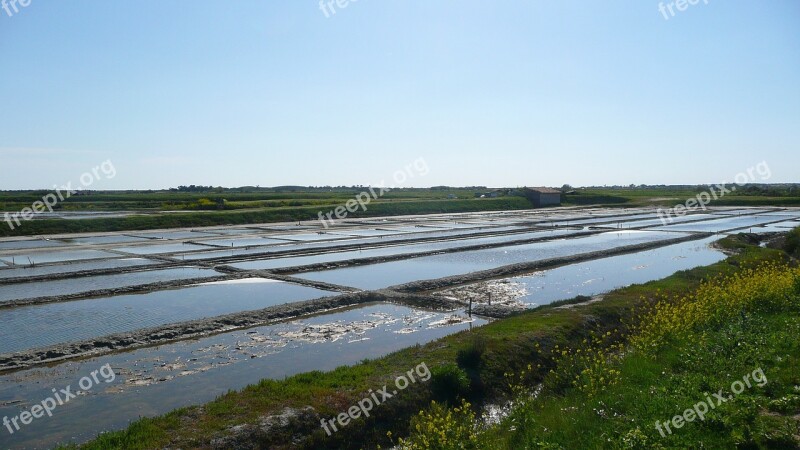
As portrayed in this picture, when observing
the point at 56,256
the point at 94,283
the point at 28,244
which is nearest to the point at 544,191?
the point at 28,244

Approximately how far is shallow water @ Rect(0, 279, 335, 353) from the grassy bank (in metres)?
6.06

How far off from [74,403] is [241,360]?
291cm

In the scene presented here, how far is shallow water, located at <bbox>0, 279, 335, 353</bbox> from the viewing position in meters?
12.1

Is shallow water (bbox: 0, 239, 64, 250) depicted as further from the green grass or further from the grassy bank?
the green grass

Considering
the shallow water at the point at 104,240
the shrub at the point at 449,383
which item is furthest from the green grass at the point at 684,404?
the shallow water at the point at 104,240

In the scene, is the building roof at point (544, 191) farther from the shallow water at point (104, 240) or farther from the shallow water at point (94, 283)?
the shallow water at point (94, 283)

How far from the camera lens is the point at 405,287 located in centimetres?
1759

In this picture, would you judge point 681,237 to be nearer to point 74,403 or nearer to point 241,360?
point 241,360

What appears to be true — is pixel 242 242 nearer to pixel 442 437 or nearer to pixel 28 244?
pixel 28 244

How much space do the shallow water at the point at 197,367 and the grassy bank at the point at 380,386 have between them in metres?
1.07

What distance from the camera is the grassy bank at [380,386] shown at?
274 inches

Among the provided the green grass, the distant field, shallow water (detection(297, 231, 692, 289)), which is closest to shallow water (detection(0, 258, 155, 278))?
shallow water (detection(297, 231, 692, 289))

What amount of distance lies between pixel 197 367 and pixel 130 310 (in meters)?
5.65

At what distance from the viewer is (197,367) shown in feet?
33.2
